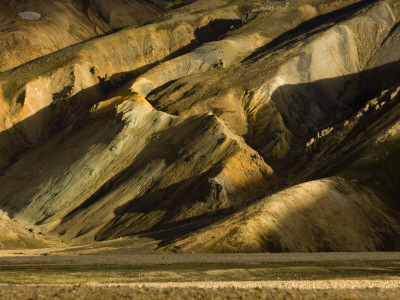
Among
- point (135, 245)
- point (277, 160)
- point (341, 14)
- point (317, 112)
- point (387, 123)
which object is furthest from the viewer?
point (341, 14)

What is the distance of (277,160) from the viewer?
65812mm

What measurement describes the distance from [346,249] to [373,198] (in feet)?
21.7

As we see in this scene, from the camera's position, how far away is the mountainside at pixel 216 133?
141 feet

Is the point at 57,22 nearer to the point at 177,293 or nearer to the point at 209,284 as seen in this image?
the point at 209,284

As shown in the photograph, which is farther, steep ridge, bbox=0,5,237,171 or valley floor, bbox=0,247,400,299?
steep ridge, bbox=0,5,237,171

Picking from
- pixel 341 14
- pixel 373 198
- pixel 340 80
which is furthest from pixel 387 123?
pixel 341 14

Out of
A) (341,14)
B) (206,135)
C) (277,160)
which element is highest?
(341,14)

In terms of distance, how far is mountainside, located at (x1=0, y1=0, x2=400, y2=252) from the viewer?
141 feet

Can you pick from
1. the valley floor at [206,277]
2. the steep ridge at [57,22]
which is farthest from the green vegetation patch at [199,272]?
the steep ridge at [57,22]

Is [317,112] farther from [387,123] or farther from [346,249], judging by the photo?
[346,249]

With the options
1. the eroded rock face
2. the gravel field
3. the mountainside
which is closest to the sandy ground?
the gravel field

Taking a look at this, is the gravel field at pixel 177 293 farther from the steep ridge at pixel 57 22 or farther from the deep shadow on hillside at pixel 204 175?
the steep ridge at pixel 57 22

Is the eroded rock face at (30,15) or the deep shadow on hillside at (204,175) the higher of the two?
the eroded rock face at (30,15)

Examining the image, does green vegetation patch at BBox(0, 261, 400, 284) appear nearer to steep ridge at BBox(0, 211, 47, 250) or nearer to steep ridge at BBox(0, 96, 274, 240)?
steep ridge at BBox(0, 211, 47, 250)
